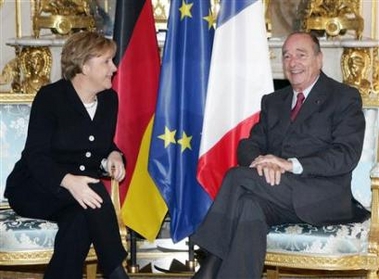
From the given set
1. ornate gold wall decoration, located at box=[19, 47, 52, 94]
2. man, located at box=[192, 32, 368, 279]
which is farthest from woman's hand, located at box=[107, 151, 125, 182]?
ornate gold wall decoration, located at box=[19, 47, 52, 94]

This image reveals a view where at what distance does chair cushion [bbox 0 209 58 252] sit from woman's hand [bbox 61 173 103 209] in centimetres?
22

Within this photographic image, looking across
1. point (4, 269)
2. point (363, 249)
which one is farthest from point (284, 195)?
point (4, 269)

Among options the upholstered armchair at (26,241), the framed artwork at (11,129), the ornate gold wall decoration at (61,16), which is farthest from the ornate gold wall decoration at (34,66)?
the upholstered armchair at (26,241)

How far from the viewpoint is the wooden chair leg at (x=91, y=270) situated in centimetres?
460

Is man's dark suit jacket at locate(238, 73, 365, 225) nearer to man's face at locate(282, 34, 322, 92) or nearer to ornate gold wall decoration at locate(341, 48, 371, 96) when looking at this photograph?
man's face at locate(282, 34, 322, 92)

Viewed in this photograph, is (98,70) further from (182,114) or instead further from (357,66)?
(357,66)

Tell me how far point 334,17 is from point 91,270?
225 centimetres

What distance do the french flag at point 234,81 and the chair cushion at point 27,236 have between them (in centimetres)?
87

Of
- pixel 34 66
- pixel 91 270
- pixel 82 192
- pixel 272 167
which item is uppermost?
pixel 34 66

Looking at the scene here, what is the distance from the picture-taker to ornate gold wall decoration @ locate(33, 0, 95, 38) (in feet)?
19.2

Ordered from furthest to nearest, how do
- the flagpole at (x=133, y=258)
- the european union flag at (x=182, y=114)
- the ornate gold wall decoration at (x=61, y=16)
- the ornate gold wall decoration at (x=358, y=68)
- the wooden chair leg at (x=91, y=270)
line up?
the ornate gold wall decoration at (x=61, y=16) < the ornate gold wall decoration at (x=358, y=68) < the flagpole at (x=133, y=258) < the european union flag at (x=182, y=114) < the wooden chair leg at (x=91, y=270)

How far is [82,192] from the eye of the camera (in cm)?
402

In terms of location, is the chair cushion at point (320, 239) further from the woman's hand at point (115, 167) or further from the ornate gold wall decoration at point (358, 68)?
the ornate gold wall decoration at point (358, 68)

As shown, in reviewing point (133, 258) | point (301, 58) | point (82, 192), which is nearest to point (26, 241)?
point (82, 192)
